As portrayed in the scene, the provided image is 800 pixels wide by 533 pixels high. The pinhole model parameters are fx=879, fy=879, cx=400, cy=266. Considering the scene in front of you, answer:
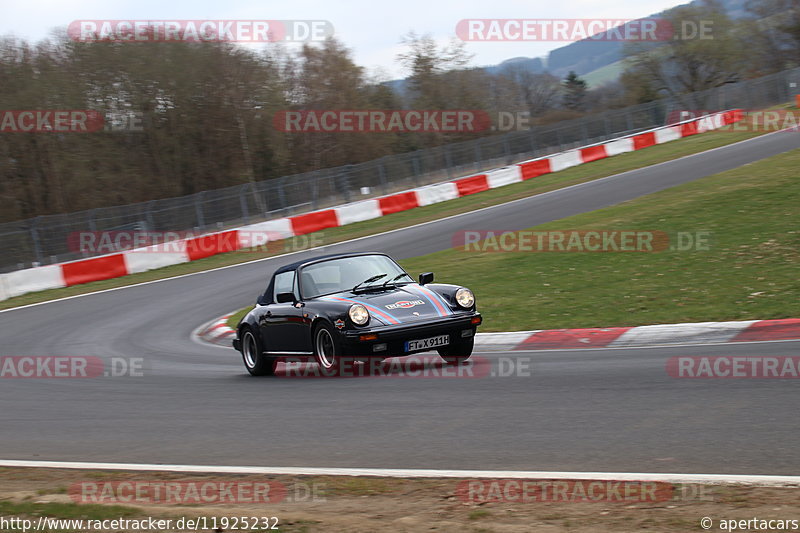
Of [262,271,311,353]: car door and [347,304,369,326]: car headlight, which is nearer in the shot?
[347,304,369,326]: car headlight

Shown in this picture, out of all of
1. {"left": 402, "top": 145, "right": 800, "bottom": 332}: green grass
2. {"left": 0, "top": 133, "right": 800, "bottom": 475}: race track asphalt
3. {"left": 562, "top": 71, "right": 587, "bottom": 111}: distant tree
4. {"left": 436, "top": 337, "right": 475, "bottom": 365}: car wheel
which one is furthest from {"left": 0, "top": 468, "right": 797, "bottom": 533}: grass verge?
{"left": 562, "top": 71, "right": 587, "bottom": 111}: distant tree

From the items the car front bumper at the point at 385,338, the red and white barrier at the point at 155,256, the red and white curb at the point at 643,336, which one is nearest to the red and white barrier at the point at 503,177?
the red and white barrier at the point at 155,256

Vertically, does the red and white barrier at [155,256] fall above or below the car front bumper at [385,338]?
above

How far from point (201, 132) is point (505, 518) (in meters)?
39.5

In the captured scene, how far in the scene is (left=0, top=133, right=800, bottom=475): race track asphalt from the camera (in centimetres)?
539

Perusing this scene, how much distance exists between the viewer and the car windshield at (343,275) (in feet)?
33.2

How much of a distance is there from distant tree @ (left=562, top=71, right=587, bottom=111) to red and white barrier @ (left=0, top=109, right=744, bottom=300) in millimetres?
71440

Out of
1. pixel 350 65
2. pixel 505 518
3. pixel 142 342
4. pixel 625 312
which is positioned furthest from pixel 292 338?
pixel 350 65

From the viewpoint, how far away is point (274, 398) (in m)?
8.68

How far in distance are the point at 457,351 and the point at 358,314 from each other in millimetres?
1372

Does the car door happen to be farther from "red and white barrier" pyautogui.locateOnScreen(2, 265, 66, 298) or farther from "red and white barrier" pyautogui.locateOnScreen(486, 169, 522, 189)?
"red and white barrier" pyautogui.locateOnScreen(486, 169, 522, 189)

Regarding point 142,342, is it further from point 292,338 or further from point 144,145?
point 144,145

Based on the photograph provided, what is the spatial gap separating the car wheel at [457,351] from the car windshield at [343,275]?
100 centimetres

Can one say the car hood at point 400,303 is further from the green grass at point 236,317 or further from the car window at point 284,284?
the green grass at point 236,317
